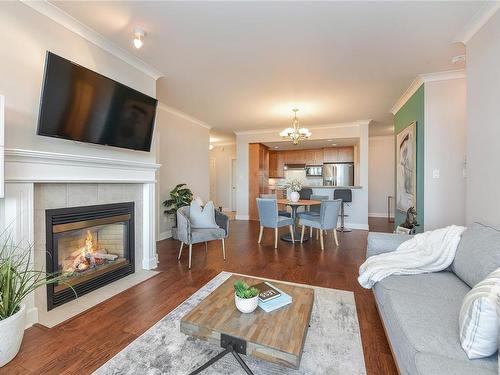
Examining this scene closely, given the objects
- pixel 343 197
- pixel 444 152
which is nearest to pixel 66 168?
pixel 444 152

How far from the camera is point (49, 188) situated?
81.8 inches

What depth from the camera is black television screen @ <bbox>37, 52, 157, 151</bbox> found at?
1.90 metres

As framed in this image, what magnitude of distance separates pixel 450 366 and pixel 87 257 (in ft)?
9.90

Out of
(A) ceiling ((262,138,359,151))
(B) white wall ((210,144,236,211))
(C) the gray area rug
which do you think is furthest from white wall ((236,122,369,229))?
(C) the gray area rug

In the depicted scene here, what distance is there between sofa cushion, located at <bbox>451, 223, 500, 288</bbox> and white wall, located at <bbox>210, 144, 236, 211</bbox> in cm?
755

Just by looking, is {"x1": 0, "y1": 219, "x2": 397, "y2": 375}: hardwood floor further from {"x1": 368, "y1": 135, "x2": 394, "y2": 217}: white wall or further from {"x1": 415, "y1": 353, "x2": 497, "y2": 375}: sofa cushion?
{"x1": 368, "y1": 135, "x2": 394, "y2": 217}: white wall

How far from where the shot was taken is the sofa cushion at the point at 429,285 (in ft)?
4.99

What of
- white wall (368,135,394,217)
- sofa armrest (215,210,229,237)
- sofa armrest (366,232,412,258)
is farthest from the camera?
white wall (368,135,394,217)

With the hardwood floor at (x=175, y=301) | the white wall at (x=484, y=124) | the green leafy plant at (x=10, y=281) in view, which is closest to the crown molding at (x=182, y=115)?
the hardwood floor at (x=175, y=301)

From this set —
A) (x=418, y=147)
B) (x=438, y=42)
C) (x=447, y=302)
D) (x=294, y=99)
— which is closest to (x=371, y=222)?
(x=418, y=147)

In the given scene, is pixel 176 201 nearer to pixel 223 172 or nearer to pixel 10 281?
pixel 10 281

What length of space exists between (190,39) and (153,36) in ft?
1.18

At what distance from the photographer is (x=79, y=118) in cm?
212

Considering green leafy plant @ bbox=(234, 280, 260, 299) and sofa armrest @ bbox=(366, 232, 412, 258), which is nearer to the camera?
green leafy plant @ bbox=(234, 280, 260, 299)
